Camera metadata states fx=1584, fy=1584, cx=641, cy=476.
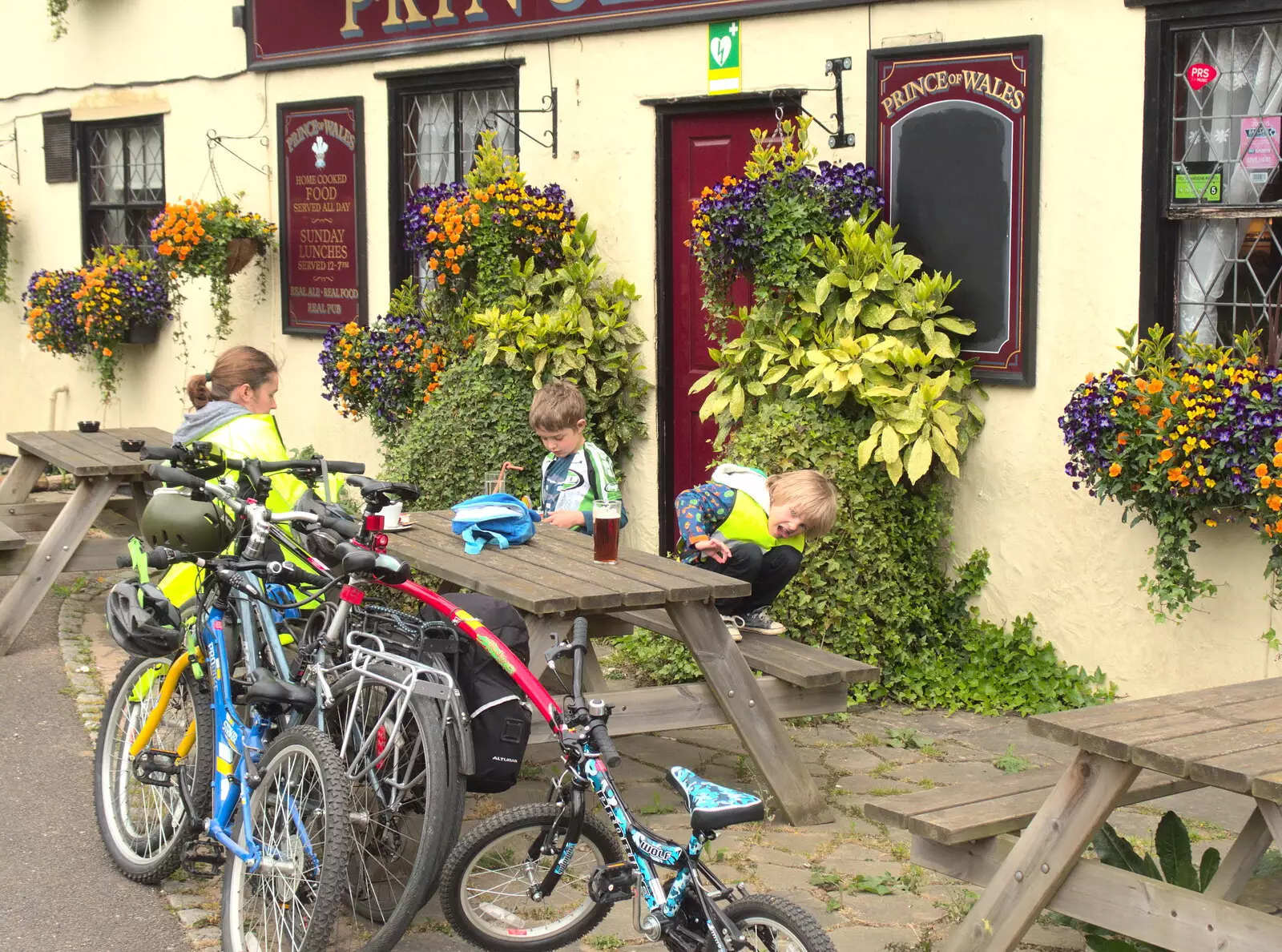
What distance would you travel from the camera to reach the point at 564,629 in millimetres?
4781

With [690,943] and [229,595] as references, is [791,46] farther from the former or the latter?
[690,943]

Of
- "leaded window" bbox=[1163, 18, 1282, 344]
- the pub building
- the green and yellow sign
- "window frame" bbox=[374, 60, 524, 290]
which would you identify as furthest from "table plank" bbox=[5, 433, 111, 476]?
"leaded window" bbox=[1163, 18, 1282, 344]

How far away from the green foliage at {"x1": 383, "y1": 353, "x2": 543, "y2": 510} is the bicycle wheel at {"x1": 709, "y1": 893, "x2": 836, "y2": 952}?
14.1 ft

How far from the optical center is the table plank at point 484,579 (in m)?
4.32

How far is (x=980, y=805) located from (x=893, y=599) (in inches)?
102

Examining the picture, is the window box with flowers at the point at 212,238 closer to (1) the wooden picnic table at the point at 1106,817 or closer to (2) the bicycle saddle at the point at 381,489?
(2) the bicycle saddle at the point at 381,489

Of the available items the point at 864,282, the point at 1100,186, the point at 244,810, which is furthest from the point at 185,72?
the point at 244,810

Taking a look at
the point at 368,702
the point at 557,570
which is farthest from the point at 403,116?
the point at 368,702

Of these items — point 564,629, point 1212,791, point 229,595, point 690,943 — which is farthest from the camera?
point 1212,791

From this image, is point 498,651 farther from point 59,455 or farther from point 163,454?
point 59,455

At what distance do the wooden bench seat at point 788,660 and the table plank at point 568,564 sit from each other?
1.09ft

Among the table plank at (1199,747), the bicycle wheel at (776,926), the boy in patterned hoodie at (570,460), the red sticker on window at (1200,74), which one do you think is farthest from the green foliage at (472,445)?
the table plank at (1199,747)

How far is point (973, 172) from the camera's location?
6.38 meters

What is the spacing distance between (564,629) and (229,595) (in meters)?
1.03
